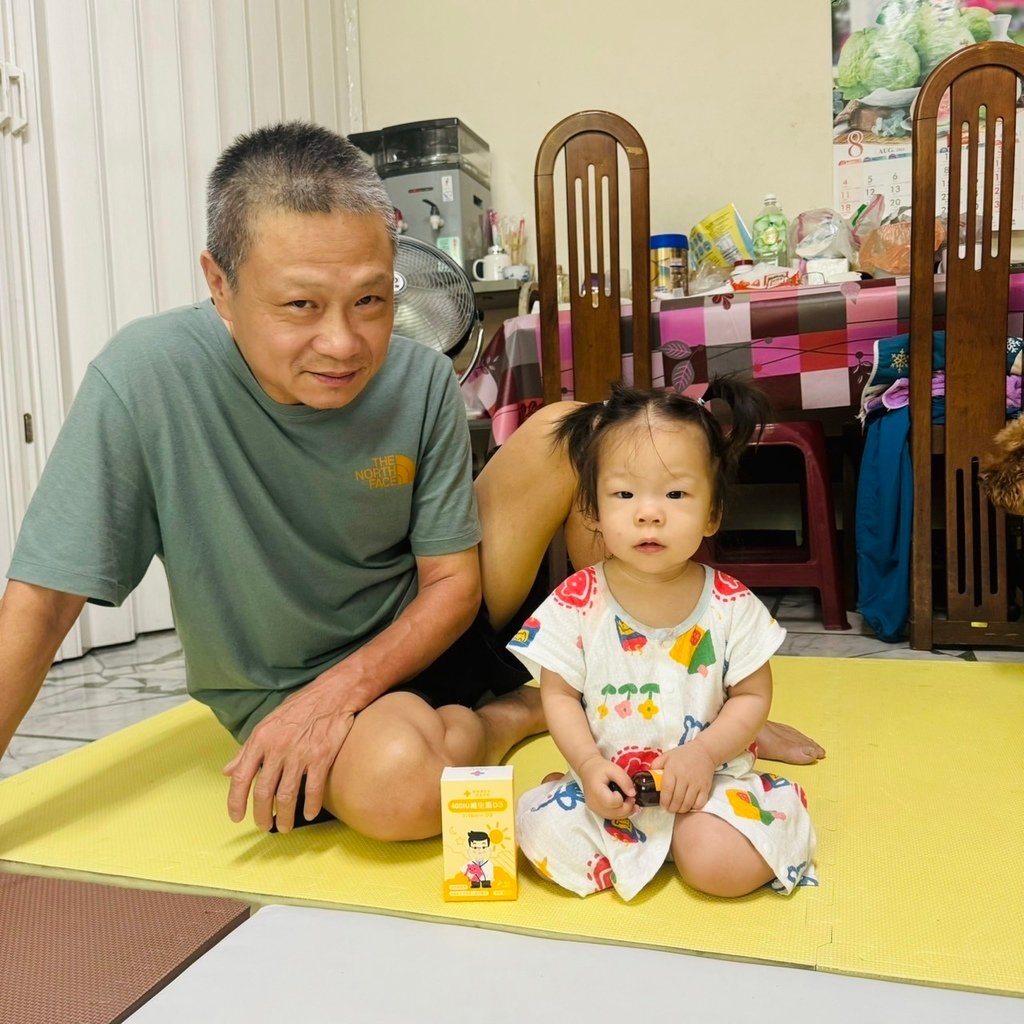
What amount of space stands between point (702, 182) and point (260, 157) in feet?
7.88

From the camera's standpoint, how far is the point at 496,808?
95 centimetres

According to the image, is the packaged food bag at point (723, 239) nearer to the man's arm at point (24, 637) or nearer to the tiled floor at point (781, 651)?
the tiled floor at point (781, 651)

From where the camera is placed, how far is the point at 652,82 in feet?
10.4

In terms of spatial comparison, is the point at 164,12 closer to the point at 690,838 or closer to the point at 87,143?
the point at 87,143

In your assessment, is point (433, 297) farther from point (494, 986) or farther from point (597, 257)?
point (494, 986)

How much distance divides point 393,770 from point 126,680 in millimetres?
1305

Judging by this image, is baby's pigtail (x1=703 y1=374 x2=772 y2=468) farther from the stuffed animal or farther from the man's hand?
the stuffed animal

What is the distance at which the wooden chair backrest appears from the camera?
224 centimetres

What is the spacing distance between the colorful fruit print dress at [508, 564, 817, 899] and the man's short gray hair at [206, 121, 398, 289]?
1.68 ft

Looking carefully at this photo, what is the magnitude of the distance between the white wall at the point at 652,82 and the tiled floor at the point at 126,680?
1483 millimetres

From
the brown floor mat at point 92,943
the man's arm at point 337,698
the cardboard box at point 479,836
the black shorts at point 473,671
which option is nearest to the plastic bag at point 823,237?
the black shorts at point 473,671

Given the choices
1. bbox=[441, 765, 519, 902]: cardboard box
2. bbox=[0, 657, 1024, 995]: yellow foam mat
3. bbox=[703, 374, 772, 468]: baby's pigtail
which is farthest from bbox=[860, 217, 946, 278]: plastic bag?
bbox=[441, 765, 519, 902]: cardboard box

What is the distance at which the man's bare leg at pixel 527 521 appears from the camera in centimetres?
137

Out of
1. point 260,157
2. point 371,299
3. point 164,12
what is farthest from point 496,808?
point 164,12
